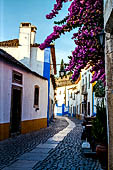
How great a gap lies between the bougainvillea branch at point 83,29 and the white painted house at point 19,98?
3.05m

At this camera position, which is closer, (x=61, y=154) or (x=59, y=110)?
(x=61, y=154)

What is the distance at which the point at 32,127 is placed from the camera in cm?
1225

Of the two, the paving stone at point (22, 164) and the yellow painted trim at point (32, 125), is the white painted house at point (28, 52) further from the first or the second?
the paving stone at point (22, 164)

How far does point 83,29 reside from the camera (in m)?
6.24

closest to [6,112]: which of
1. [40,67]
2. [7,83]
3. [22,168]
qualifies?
[7,83]

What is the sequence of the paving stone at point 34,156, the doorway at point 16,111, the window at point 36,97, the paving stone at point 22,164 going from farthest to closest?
the window at point 36,97, the doorway at point 16,111, the paving stone at point 34,156, the paving stone at point 22,164

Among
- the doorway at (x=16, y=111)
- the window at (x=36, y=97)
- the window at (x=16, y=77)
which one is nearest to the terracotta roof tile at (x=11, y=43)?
the window at (x=36, y=97)

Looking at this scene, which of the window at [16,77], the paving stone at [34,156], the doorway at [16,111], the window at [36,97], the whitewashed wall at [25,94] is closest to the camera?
the paving stone at [34,156]

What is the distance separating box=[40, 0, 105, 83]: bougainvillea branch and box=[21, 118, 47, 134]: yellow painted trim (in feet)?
17.7

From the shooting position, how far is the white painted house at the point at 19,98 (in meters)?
8.55

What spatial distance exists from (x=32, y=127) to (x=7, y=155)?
6.54 metres

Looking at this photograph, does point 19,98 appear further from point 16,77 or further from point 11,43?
point 11,43

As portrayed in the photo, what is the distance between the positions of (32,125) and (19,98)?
2.51 meters

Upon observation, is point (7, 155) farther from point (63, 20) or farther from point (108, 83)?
point (63, 20)
